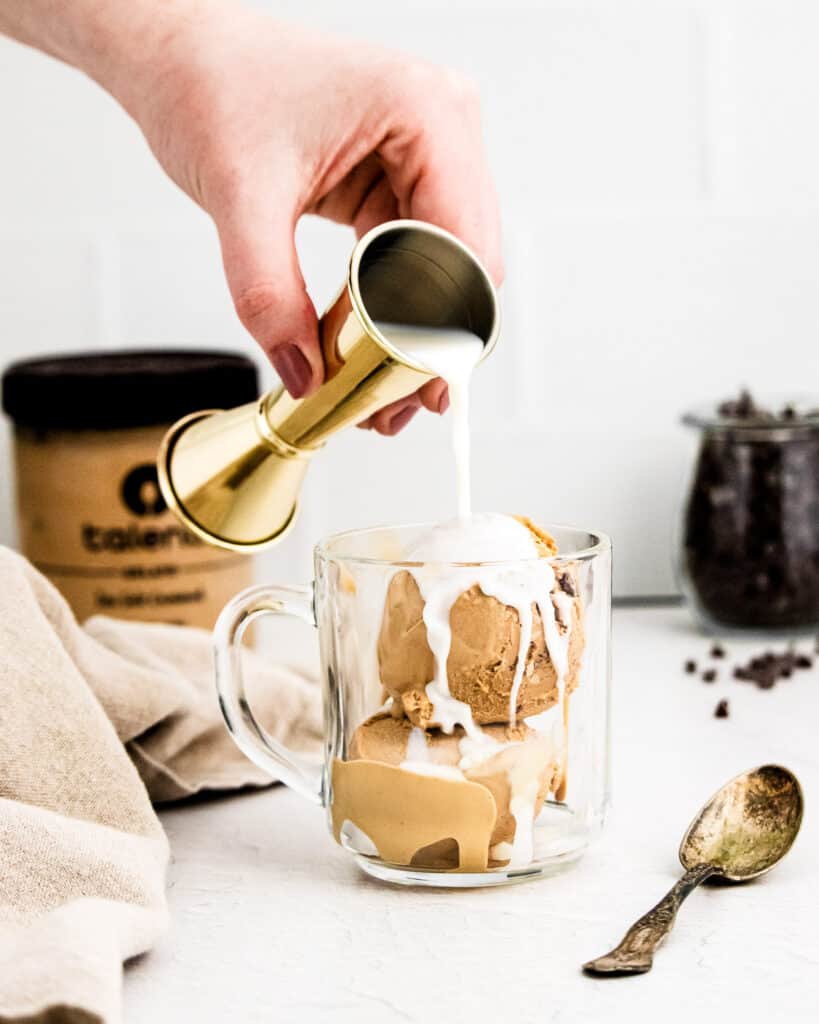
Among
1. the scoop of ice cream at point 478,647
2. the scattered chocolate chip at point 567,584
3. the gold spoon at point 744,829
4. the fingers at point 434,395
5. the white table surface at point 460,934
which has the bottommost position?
the white table surface at point 460,934

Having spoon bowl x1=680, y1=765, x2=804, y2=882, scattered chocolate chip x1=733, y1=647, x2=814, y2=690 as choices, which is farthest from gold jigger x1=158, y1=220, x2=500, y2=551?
scattered chocolate chip x1=733, y1=647, x2=814, y2=690

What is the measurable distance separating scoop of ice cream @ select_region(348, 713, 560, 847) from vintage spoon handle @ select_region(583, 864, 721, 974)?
0.07 m

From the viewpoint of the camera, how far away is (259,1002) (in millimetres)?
563

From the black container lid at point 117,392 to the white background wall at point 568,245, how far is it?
0.22 metres

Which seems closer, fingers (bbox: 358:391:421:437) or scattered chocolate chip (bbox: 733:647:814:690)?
fingers (bbox: 358:391:421:437)

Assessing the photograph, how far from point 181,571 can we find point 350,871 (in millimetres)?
541

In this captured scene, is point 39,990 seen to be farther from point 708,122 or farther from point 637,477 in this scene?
point 708,122

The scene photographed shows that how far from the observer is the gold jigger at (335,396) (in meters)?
0.72

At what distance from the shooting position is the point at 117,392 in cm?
117

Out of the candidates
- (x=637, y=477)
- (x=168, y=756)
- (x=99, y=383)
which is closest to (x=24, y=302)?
(x=99, y=383)

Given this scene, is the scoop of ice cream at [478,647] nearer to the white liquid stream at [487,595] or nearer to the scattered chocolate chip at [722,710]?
the white liquid stream at [487,595]

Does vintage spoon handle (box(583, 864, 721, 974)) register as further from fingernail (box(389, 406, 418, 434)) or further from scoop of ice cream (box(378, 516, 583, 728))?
fingernail (box(389, 406, 418, 434))

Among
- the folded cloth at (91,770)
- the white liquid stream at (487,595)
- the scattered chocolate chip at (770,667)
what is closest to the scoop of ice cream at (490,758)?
the white liquid stream at (487,595)

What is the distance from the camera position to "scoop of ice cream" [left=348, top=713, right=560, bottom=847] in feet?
2.10
